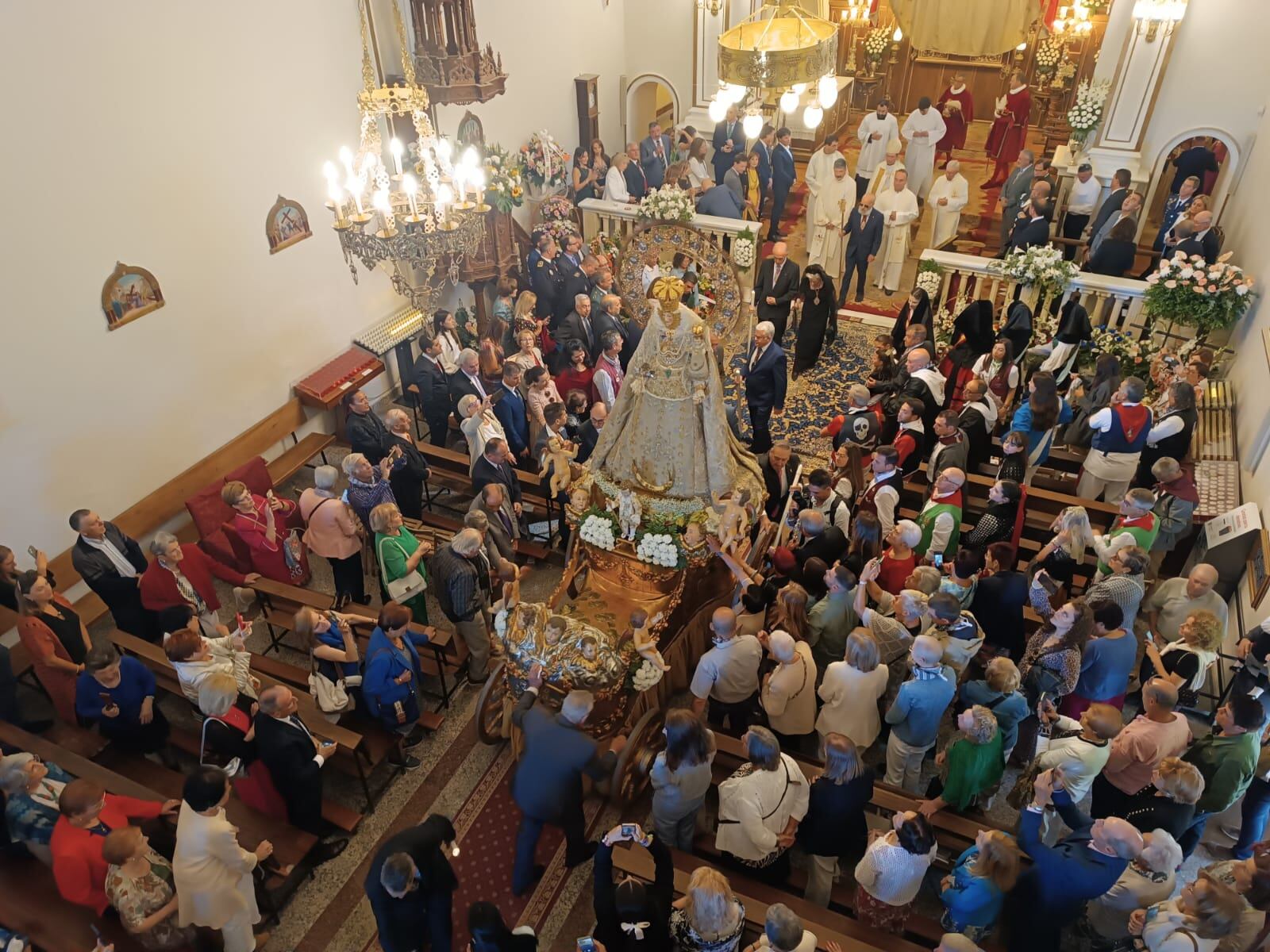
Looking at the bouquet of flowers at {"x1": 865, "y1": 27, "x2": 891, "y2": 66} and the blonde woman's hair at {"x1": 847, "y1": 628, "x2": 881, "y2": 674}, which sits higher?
the bouquet of flowers at {"x1": 865, "y1": 27, "x2": 891, "y2": 66}

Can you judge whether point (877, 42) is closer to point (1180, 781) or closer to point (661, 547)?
point (661, 547)

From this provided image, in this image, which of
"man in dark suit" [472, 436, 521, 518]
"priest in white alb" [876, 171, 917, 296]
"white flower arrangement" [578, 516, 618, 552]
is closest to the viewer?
"white flower arrangement" [578, 516, 618, 552]

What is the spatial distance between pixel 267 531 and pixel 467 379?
2478mm

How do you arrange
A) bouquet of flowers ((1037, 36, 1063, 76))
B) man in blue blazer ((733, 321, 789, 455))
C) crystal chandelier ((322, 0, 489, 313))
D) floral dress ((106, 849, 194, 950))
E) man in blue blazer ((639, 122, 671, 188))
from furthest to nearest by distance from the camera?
bouquet of flowers ((1037, 36, 1063, 76)), man in blue blazer ((639, 122, 671, 188)), man in blue blazer ((733, 321, 789, 455)), crystal chandelier ((322, 0, 489, 313)), floral dress ((106, 849, 194, 950))

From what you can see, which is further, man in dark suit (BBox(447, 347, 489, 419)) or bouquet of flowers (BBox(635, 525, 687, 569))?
man in dark suit (BBox(447, 347, 489, 419))

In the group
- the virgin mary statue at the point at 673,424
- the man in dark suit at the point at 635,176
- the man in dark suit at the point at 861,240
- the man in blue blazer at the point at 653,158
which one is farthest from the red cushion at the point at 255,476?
the man in dark suit at the point at 861,240

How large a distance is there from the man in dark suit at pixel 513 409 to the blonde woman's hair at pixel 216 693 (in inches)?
150

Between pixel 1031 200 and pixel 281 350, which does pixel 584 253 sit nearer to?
pixel 281 350

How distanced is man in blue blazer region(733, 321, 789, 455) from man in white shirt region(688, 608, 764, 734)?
3.61 metres

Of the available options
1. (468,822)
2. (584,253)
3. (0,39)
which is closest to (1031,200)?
(584,253)

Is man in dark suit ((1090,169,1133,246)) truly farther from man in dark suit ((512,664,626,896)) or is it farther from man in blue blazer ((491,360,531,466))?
man in dark suit ((512,664,626,896))

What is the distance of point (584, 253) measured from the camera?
11031mm

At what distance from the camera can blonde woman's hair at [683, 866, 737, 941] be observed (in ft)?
13.1

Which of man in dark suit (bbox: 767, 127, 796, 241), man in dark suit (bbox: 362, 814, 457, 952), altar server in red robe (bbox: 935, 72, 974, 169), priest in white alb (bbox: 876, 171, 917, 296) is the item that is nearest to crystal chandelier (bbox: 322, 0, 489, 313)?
man in dark suit (bbox: 362, 814, 457, 952)
